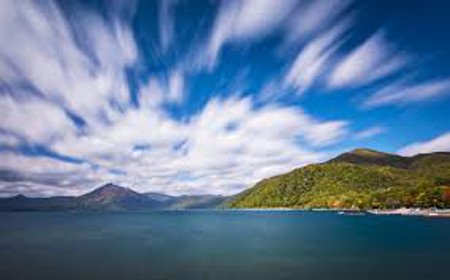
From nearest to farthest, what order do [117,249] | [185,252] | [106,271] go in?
[106,271] < [185,252] < [117,249]

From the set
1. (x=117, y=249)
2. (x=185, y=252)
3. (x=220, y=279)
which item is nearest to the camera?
(x=220, y=279)

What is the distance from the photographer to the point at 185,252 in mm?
84125

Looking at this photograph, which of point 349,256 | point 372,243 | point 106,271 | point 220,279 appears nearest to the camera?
point 220,279

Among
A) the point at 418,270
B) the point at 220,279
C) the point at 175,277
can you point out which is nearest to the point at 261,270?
the point at 220,279

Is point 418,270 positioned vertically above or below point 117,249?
below

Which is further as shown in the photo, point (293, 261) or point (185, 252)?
point (185, 252)

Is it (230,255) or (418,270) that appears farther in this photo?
(230,255)

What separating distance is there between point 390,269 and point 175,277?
34197mm

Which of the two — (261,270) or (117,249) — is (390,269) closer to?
(261,270)

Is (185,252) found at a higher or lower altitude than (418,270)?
higher

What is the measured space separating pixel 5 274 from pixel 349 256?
203 ft

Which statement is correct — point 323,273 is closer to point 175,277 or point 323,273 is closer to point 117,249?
point 175,277

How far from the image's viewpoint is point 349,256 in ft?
247

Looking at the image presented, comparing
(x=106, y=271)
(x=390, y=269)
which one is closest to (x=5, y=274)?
(x=106, y=271)
